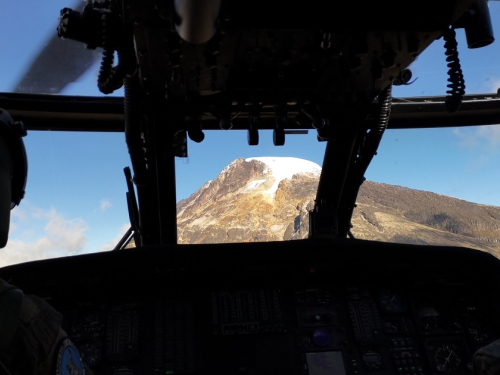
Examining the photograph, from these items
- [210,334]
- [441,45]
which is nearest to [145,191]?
[210,334]

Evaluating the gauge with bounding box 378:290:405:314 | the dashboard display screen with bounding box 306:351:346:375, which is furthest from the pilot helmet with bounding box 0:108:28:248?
the gauge with bounding box 378:290:405:314

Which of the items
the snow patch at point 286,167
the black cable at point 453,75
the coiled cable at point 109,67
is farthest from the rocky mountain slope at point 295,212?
the coiled cable at point 109,67

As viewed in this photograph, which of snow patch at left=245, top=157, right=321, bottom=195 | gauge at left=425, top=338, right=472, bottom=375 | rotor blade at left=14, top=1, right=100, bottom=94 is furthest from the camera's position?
snow patch at left=245, top=157, right=321, bottom=195

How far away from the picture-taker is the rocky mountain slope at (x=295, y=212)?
8.00 feet

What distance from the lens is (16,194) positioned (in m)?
1.45

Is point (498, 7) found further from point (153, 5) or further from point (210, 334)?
point (210, 334)

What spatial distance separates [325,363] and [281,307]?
322mm

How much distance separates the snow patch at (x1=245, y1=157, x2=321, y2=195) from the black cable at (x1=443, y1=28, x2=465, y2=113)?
2.67 ft

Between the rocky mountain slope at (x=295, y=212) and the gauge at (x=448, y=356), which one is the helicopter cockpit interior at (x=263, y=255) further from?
the rocky mountain slope at (x=295, y=212)

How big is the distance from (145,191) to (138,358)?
756 millimetres

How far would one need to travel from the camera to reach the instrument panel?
204 centimetres

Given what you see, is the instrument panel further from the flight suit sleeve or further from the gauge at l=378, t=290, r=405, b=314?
the flight suit sleeve

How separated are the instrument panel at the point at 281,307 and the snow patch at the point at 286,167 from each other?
0.51 meters

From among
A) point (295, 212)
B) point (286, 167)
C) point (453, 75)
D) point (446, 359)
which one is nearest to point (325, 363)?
point (446, 359)
